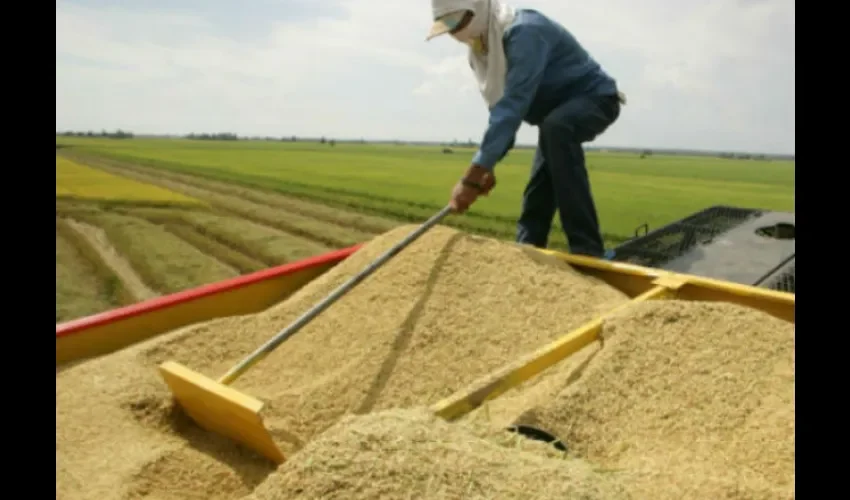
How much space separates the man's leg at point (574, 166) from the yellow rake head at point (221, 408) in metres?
1.86

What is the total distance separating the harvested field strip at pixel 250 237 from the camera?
289 inches

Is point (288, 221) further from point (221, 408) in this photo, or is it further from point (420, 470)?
point (420, 470)

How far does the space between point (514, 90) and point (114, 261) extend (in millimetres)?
5928

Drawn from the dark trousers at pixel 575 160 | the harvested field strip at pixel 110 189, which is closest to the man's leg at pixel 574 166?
the dark trousers at pixel 575 160

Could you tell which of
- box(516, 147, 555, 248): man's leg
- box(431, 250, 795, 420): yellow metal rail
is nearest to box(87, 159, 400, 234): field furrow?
box(516, 147, 555, 248): man's leg

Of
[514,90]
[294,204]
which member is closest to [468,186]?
[514,90]

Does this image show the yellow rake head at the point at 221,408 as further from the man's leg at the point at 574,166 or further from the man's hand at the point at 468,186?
the man's leg at the point at 574,166

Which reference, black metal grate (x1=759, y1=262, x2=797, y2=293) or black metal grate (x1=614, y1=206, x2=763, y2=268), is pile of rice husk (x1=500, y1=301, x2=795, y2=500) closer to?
black metal grate (x1=759, y1=262, x2=797, y2=293)

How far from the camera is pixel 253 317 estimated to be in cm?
262

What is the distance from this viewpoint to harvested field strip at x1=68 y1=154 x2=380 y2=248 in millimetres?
8648

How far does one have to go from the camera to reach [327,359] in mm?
2213

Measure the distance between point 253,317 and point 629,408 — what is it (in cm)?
157

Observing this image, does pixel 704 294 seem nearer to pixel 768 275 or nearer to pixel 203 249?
pixel 768 275

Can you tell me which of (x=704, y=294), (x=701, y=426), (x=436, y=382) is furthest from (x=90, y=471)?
(x=704, y=294)
